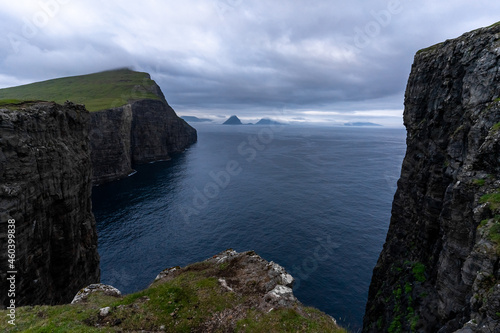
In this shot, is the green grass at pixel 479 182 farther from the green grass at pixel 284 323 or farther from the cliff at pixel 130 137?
the cliff at pixel 130 137

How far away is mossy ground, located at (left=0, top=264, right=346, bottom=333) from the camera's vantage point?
58.7ft

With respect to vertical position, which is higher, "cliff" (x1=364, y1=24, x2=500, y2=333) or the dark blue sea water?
"cliff" (x1=364, y1=24, x2=500, y2=333)

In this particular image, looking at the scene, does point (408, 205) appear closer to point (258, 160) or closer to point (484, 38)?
point (484, 38)

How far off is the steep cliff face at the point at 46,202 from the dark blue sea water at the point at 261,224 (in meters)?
13.9

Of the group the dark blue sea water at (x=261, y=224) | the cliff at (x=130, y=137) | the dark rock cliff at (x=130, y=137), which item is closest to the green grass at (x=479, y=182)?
the dark blue sea water at (x=261, y=224)

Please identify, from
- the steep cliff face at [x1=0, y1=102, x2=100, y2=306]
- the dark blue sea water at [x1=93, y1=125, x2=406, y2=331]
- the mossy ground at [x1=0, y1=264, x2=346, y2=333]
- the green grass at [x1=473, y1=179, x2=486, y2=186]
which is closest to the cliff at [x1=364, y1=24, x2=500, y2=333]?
the green grass at [x1=473, y1=179, x2=486, y2=186]

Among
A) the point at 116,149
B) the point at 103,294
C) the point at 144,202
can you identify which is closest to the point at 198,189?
the point at 144,202

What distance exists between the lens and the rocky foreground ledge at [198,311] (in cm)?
1816

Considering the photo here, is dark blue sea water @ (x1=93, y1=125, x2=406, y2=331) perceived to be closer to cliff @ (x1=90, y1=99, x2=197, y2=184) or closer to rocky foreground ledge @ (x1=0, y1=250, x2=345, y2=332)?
cliff @ (x1=90, y1=99, x2=197, y2=184)

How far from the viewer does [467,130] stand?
23.5 m

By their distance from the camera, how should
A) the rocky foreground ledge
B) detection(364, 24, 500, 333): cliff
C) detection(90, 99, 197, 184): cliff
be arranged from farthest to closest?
detection(90, 99, 197, 184): cliff < the rocky foreground ledge < detection(364, 24, 500, 333): cliff

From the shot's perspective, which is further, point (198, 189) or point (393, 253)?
point (198, 189)

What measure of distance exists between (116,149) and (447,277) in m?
128

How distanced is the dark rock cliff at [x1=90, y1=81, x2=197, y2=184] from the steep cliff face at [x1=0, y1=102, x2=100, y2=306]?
7343 cm
